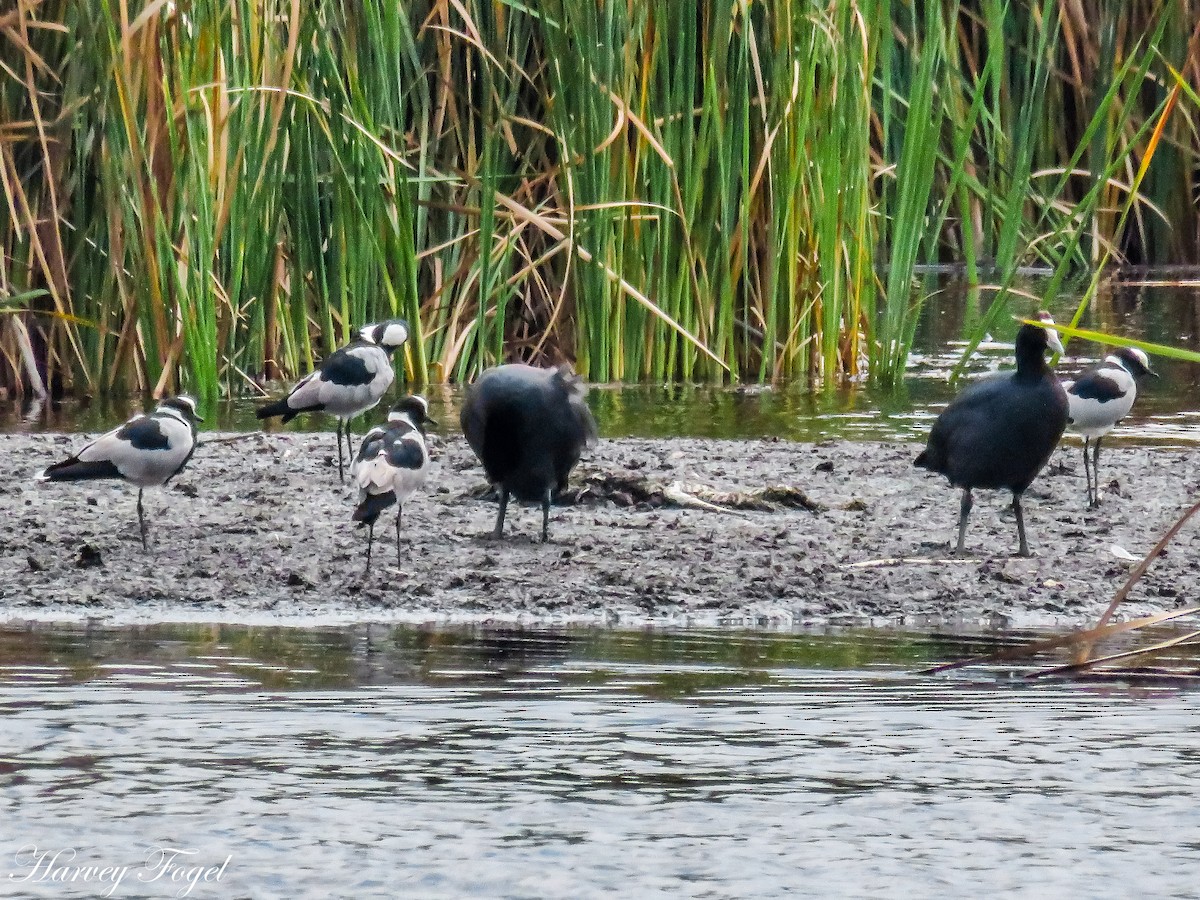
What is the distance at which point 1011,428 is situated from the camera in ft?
23.8

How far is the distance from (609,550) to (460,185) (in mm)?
4638

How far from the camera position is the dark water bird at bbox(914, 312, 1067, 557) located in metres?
7.26

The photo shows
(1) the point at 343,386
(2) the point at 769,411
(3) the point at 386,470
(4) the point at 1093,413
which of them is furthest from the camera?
(2) the point at 769,411

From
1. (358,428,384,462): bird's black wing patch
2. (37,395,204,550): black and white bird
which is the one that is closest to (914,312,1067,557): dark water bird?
(358,428,384,462): bird's black wing patch

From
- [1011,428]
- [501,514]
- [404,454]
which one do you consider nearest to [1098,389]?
[1011,428]

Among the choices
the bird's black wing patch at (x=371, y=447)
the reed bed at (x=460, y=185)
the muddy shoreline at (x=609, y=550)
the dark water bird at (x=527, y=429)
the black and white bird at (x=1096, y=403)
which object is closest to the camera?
the muddy shoreline at (x=609, y=550)

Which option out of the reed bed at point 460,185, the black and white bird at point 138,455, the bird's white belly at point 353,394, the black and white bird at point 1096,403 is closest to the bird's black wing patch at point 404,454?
the black and white bird at point 138,455

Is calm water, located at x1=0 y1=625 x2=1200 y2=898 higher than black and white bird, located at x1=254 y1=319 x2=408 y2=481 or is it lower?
lower

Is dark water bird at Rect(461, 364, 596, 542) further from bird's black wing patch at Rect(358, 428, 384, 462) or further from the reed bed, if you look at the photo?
the reed bed

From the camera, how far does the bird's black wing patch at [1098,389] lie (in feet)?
27.3

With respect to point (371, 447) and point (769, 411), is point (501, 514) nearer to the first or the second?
point (371, 447)

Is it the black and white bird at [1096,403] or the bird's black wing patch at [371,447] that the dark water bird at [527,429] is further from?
the black and white bird at [1096,403]

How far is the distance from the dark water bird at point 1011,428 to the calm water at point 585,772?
1.45 m

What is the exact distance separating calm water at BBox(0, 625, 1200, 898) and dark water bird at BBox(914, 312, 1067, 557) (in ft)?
4.77
